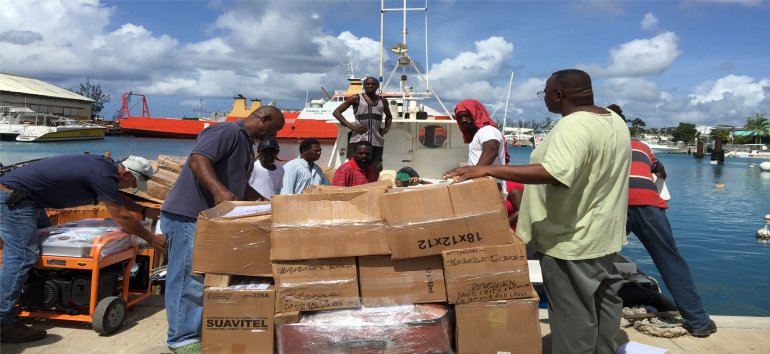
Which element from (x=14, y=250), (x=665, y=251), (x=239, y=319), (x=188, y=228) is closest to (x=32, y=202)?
(x=14, y=250)

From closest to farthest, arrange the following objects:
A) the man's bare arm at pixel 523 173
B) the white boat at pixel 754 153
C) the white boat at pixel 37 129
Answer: the man's bare arm at pixel 523 173, the white boat at pixel 37 129, the white boat at pixel 754 153

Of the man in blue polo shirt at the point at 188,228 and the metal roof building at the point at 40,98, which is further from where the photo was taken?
the metal roof building at the point at 40,98

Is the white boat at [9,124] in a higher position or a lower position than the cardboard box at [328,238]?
higher

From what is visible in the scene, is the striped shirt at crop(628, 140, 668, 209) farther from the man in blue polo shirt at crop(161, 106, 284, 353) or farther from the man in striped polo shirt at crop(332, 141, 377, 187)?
the man in blue polo shirt at crop(161, 106, 284, 353)

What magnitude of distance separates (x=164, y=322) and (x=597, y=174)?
132 inches

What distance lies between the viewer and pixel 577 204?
2590 mm

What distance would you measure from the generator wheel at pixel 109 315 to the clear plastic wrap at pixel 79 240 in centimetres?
35

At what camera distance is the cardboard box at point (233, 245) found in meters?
2.69

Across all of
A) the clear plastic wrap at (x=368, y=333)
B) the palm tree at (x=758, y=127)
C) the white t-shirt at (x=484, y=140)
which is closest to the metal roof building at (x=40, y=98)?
the white t-shirt at (x=484, y=140)

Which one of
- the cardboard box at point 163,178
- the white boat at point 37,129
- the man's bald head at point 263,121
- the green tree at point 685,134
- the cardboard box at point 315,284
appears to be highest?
the green tree at point 685,134

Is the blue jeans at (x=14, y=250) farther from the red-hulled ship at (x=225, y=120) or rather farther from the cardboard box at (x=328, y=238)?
the red-hulled ship at (x=225, y=120)

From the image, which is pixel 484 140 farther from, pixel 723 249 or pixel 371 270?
pixel 723 249

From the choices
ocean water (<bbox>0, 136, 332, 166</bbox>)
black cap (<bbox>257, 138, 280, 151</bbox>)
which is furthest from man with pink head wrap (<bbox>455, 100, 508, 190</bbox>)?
ocean water (<bbox>0, 136, 332, 166</bbox>)

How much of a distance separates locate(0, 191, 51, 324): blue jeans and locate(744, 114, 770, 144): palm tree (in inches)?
4269
